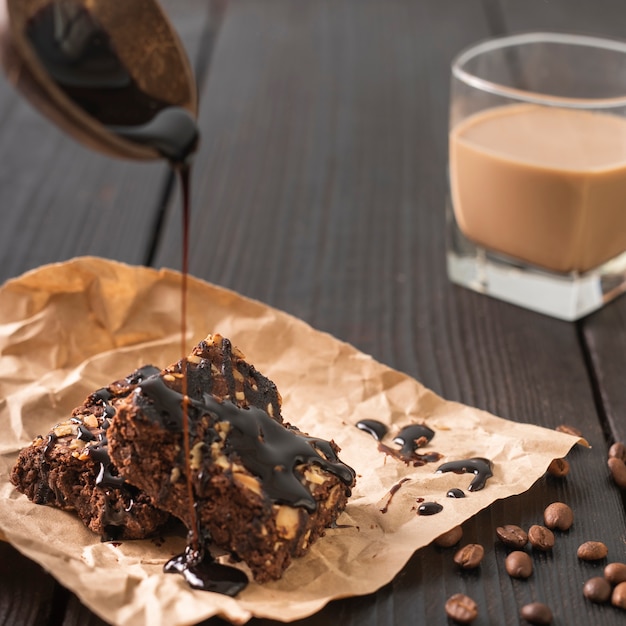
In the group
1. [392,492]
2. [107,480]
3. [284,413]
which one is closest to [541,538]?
[392,492]

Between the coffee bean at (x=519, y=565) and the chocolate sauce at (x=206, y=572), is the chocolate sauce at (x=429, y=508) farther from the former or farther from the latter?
the chocolate sauce at (x=206, y=572)

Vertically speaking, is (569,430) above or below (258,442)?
below

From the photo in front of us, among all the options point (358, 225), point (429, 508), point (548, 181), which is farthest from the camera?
point (358, 225)

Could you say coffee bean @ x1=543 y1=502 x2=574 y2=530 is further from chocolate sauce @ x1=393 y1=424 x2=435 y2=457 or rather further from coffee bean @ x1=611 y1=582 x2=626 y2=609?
chocolate sauce @ x1=393 y1=424 x2=435 y2=457

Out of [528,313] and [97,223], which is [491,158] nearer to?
[528,313]

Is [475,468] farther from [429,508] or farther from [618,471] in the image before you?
[618,471]

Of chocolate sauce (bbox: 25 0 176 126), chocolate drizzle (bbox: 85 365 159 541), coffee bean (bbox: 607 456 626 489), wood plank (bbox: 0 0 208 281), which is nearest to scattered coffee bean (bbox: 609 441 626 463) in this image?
coffee bean (bbox: 607 456 626 489)
